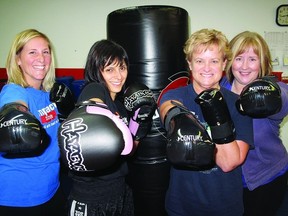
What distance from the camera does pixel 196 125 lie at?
2.49 feet

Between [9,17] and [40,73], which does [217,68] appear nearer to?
[40,73]

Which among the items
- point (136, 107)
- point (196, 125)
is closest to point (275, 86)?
point (196, 125)

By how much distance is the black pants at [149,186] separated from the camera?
5.21 feet

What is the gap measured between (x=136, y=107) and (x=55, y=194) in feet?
2.20

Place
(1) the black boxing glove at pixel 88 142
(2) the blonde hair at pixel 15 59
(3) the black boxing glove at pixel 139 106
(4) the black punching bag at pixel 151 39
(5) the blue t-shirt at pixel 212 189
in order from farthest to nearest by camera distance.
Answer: (4) the black punching bag at pixel 151 39 → (3) the black boxing glove at pixel 139 106 → (2) the blonde hair at pixel 15 59 → (5) the blue t-shirt at pixel 212 189 → (1) the black boxing glove at pixel 88 142

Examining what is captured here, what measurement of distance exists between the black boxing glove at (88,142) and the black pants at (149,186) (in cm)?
90

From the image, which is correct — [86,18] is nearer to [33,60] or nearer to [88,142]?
[33,60]

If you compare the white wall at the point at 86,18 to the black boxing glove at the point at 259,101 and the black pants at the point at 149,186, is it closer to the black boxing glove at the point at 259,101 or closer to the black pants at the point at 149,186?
the black pants at the point at 149,186

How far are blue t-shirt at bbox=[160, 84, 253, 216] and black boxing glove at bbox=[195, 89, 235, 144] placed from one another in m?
0.12

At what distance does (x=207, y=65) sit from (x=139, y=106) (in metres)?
0.43

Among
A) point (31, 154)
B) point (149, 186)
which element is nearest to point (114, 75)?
point (31, 154)

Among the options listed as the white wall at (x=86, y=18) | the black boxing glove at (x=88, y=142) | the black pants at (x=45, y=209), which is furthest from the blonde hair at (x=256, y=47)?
the white wall at (x=86, y=18)

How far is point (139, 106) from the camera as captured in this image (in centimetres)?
123

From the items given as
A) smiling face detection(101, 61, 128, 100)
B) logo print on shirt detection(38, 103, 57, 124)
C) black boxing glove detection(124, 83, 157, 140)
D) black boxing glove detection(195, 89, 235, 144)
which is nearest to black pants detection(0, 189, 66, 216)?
logo print on shirt detection(38, 103, 57, 124)
